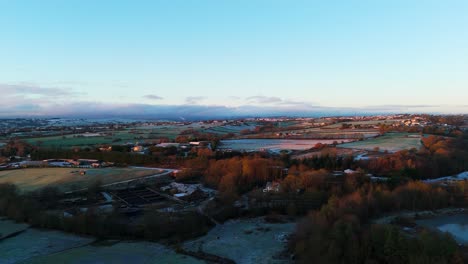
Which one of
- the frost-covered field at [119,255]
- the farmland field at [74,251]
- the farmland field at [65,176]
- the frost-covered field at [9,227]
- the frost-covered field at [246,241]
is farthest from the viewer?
the farmland field at [65,176]

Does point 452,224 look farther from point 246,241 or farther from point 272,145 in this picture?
point 272,145

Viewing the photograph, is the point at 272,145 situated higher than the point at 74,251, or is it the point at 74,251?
the point at 272,145

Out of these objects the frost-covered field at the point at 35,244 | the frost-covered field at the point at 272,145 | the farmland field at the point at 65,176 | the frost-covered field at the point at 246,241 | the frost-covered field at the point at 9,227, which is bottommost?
the frost-covered field at the point at 246,241

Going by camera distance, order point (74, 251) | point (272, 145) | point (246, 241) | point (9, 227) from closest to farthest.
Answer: point (74, 251), point (246, 241), point (9, 227), point (272, 145)

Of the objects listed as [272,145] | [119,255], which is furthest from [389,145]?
[119,255]

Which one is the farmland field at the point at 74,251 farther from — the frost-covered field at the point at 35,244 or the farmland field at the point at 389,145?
the farmland field at the point at 389,145

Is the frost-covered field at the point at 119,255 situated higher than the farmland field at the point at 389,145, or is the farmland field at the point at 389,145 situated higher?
the farmland field at the point at 389,145

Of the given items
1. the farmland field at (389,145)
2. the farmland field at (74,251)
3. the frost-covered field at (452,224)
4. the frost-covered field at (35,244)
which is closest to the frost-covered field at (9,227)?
the farmland field at (74,251)
